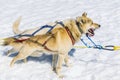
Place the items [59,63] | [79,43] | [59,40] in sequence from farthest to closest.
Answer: [79,43] → [59,63] → [59,40]

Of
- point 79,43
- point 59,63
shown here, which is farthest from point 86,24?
point 79,43

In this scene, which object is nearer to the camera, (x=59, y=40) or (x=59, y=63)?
(x=59, y=40)

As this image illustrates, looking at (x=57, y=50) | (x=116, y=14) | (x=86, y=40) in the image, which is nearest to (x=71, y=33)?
(x=57, y=50)

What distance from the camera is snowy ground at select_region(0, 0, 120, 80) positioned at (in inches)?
254

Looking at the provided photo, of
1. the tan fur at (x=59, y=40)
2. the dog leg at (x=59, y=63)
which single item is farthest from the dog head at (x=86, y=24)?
the dog leg at (x=59, y=63)

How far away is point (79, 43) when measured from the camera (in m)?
8.06

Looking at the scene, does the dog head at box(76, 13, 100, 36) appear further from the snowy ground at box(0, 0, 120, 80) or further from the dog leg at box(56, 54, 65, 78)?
the snowy ground at box(0, 0, 120, 80)

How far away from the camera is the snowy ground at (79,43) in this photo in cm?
645

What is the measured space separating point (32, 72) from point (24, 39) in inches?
27.1

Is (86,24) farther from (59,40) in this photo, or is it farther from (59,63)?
(59,63)

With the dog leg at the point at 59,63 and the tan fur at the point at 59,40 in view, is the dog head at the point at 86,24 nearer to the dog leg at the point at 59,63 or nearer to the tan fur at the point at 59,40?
the tan fur at the point at 59,40

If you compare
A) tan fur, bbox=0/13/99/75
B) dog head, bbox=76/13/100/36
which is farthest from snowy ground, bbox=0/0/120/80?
dog head, bbox=76/13/100/36

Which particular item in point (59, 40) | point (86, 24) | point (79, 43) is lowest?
point (79, 43)

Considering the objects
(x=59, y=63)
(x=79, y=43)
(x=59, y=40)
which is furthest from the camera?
(x=79, y=43)
